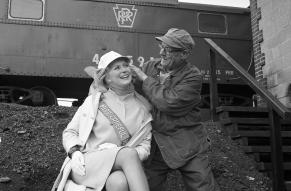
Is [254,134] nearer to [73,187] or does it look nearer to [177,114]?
[177,114]

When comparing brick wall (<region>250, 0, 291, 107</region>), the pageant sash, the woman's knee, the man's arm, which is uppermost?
brick wall (<region>250, 0, 291, 107</region>)

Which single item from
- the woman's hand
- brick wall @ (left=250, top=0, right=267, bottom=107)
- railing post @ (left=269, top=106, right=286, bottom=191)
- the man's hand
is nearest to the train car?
brick wall @ (left=250, top=0, right=267, bottom=107)

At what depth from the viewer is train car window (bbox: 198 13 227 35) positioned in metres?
9.45

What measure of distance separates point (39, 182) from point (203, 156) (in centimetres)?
202

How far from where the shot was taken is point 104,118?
2859 millimetres

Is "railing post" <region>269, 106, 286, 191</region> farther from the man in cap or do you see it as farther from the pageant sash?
the pageant sash

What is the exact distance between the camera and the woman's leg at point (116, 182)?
2.49m

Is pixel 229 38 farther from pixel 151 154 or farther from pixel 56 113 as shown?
pixel 151 154

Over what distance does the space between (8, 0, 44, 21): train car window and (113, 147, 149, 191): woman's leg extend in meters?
6.49

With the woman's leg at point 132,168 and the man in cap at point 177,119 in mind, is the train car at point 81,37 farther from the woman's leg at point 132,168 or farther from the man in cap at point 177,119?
the woman's leg at point 132,168

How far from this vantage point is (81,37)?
862 cm

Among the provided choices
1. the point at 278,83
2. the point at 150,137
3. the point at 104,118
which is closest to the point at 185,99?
the point at 150,137

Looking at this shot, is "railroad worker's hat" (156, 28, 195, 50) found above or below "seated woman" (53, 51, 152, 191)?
above

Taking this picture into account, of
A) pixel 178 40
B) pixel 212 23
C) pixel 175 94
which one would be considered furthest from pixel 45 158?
pixel 212 23
